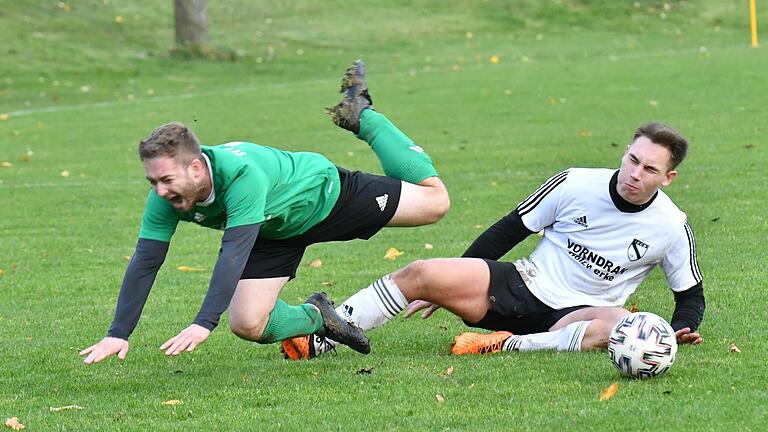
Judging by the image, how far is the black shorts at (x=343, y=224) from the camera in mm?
6684

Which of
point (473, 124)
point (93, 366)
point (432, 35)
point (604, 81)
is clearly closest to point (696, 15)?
point (432, 35)

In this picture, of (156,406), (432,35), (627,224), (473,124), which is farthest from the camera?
(432,35)

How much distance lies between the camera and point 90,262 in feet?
33.2

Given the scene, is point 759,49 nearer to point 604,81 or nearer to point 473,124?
point 604,81

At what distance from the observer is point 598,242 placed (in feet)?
22.0

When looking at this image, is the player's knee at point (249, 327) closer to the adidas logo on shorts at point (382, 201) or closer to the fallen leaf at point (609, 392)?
the adidas logo on shorts at point (382, 201)

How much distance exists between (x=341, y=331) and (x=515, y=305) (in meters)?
0.94

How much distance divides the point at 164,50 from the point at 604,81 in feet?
40.9

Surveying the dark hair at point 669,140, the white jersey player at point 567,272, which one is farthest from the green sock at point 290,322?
the dark hair at point 669,140

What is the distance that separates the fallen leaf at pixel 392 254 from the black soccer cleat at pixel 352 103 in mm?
2559

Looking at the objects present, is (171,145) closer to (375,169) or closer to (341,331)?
(341,331)

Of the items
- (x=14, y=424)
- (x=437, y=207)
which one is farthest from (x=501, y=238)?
(x=14, y=424)

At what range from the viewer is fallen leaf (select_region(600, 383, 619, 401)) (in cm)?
547

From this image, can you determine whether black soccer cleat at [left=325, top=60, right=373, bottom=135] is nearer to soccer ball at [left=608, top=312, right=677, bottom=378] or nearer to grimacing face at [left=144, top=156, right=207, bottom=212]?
grimacing face at [left=144, top=156, right=207, bottom=212]
